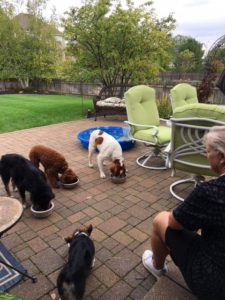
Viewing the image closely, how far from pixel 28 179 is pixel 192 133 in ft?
6.76

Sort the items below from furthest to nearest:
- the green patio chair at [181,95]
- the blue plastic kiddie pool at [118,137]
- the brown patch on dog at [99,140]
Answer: the blue plastic kiddie pool at [118,137], the green patio chair at [181,95], the brown patch on dog at [99,140]

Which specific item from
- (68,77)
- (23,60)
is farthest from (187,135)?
(23,60)

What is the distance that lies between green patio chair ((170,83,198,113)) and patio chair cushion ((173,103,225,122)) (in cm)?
194

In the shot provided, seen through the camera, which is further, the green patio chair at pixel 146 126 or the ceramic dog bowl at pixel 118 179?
the green patio chair at pixel 146 126

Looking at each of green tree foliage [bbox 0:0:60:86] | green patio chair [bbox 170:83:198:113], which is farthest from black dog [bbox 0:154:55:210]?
green tree foliage [bbox 0:0:60:86]

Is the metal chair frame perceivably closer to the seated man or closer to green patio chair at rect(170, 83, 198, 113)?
the seated man

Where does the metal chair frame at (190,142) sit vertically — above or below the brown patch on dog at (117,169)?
above

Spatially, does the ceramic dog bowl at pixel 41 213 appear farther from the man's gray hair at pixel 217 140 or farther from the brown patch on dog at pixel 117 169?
the man's gray hair at pixel 217 140

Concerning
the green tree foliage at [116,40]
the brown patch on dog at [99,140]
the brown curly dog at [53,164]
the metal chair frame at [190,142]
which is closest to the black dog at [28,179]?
the brown curly dog at [53,164]

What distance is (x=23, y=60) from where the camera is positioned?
69.7 ft

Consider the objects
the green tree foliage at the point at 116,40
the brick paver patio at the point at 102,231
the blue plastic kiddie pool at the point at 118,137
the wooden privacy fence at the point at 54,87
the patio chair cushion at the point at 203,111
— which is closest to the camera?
the brick paver patio at the point at 102,231

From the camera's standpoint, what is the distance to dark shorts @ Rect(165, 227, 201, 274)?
1553mm

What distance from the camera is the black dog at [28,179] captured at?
293 centimetres

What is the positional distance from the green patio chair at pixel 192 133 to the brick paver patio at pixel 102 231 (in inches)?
24.3
